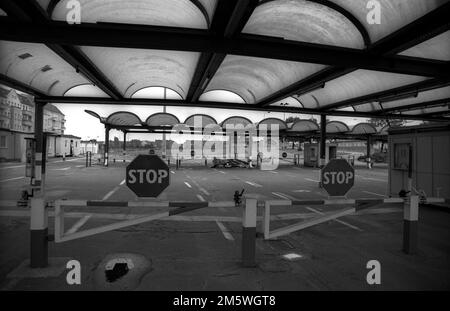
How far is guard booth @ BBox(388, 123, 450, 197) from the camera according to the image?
997cm

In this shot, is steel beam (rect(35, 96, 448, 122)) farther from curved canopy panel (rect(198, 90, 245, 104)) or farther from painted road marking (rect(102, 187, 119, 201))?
painted road marking (rect(102, 187, 119, 201))

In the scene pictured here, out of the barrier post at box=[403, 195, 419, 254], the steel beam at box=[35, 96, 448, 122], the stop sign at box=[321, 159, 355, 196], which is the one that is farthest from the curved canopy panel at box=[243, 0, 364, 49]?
the steel beam at box=[35, 96, 448, 122]

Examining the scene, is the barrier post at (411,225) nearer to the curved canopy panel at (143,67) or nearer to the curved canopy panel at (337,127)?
the curved canopy panel at (143,67)

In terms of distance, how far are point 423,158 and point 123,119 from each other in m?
25.1

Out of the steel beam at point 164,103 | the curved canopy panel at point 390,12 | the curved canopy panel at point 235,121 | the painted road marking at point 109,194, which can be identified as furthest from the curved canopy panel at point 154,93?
the curved canopy panel at point 390,12

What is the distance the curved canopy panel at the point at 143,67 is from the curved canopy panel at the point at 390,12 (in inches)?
211

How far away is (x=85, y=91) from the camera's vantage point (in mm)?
16891

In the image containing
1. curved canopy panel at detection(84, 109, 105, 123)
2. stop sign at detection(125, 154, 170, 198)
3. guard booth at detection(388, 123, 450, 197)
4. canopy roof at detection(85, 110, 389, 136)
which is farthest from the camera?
canopy roof at detection(85, 110, 389, 136)

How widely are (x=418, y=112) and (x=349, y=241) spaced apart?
821 inches

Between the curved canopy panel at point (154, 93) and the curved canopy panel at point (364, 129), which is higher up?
the curved canopy panel at point (154, 93)

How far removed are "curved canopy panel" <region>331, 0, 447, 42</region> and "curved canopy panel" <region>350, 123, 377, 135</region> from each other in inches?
1165

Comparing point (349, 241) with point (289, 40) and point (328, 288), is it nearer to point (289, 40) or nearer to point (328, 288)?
point (328, 288)

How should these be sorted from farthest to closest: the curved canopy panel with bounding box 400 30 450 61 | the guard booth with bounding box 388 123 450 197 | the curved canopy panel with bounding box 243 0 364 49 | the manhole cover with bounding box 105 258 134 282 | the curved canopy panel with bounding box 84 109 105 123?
the curved canopy panel with bounding box 84 109 105 123
the guard booth with bounding box 388 123 450 197
the curved canopy panel with bounding box 400 30 450 61
the curved canopy panel with bounding box 243 0 364 49
the manhole cover with bounding box 105 258 134 282

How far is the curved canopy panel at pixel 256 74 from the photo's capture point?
1229cm
